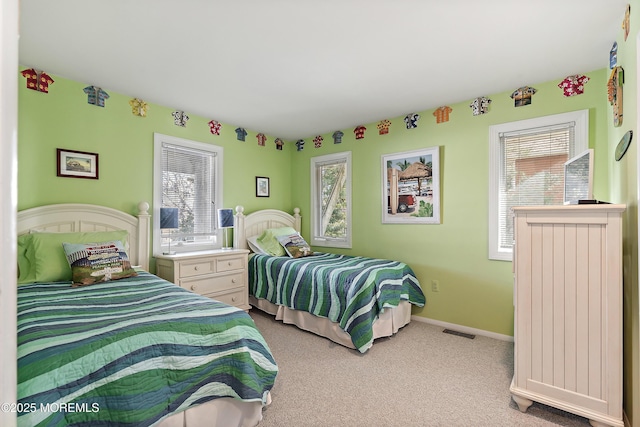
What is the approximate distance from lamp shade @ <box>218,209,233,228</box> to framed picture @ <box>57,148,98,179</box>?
1.28 m

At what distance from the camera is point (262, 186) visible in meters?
4.43

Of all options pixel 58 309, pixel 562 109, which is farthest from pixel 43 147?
pixel 562 109

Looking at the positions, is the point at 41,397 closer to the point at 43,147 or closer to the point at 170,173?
the point at 43,147

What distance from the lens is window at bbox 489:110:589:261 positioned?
2719mm

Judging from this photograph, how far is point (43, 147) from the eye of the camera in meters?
2.61

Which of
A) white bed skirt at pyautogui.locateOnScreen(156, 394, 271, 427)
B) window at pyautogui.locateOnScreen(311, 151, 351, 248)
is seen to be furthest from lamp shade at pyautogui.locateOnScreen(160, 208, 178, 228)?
white bed skirt at pyautogui.locateOnScreen(156, 394, 271, 427)

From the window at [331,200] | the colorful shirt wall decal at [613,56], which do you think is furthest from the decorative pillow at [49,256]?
the colorful shirt wall decal at [613,56]

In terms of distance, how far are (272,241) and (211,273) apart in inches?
37.0

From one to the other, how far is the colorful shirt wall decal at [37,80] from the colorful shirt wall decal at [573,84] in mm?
4437

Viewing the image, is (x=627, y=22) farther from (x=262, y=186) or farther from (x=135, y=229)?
(x=135, y=229)

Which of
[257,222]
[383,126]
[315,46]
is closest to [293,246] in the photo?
[257,222]

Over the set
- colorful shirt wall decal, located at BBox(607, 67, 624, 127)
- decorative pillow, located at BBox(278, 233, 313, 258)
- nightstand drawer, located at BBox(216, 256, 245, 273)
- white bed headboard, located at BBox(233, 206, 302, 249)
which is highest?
colorful shirt wall decal, located at BBox(607, 67, 624, 127)

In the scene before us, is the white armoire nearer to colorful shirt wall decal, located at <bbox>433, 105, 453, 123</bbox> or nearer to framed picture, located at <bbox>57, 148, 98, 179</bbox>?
colorful shirt wall decal, located at <bbox>433, 105, 453, 123</bbox>

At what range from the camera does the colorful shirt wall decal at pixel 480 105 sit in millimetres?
3098
